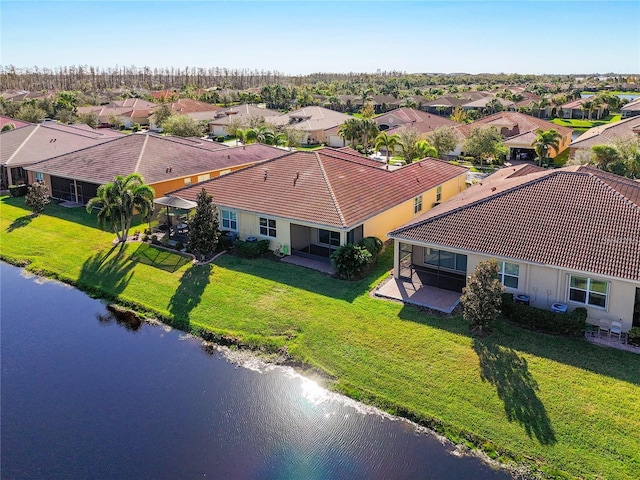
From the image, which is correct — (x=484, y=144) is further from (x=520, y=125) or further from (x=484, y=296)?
(x=484, y=296)

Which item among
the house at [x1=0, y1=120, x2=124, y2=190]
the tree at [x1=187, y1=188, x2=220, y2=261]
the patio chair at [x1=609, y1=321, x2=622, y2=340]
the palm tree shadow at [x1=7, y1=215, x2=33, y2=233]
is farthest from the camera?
the house at [x1=0, y1=120, x2=124, y2=190]

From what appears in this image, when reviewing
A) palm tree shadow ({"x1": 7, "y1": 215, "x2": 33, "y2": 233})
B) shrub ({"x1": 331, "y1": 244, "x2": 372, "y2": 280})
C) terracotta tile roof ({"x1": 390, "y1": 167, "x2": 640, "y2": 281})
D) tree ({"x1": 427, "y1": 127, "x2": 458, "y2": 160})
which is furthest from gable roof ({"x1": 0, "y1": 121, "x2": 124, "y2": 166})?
terracotta tile roof ({"x1": 390, "y1": 167, "x2": 640, "y2": 281})

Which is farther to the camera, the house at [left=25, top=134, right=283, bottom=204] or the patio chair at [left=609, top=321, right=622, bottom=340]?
the house at [left=25, top=134, right=283, bottom=204]

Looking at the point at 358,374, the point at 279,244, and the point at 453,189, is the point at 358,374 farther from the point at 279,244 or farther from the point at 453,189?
the point at 453,189

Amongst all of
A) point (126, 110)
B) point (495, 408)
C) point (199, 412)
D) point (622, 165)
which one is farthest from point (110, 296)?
point (126, 110)

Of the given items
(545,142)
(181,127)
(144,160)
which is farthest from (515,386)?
(181,127)

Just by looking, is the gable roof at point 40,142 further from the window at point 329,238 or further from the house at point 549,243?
the house at point 549,243

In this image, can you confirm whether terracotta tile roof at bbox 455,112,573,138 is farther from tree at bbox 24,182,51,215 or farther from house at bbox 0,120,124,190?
tree at bbox 24,182,51,215

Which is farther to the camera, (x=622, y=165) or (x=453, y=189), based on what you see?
(x=453, y=189)
